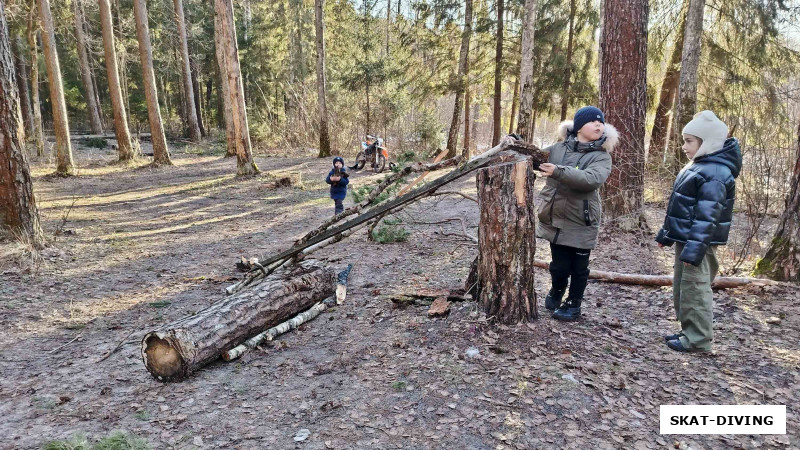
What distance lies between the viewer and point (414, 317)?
4.45 meters

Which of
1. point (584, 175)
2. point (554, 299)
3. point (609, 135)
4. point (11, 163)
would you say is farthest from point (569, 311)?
point (11, 163)

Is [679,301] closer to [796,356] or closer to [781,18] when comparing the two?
[796,356]

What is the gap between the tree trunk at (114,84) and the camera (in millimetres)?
15367

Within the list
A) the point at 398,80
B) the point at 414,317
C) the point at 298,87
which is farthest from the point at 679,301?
the point at 298,87

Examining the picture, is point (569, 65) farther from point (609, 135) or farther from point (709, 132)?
point (709, 132)

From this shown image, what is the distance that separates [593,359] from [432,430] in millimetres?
1486

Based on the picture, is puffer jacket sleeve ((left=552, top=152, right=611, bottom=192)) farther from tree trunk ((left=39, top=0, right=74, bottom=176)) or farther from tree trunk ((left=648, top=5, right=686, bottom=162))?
tree trunk ((left=39, top=0, right=74, bottom=176))

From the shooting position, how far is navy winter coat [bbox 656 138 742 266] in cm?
331

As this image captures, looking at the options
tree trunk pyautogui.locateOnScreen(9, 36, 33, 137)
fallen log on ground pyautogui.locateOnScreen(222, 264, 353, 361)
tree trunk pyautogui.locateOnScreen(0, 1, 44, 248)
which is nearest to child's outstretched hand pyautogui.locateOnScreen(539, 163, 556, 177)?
fallen log on ground pyautogui.locateOnScreen(222, 264, 353, 361)

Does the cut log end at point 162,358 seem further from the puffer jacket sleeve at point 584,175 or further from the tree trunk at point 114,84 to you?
the tree trunk at point 114,84

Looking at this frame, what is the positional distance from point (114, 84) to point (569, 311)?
17750 mm

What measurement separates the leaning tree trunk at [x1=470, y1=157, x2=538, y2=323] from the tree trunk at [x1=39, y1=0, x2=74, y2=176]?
50.9 feet

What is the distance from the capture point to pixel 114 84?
52.2ft

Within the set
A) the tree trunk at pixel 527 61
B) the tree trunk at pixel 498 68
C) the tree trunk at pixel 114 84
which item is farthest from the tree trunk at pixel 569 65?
the tree trunk at pixel 114 84
